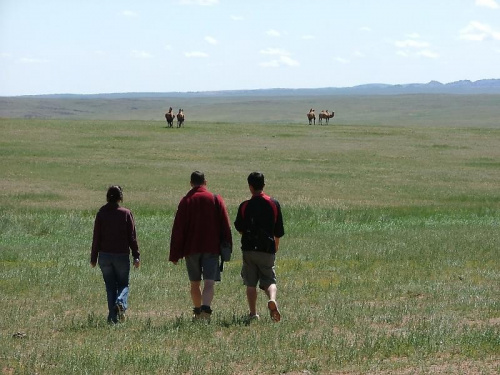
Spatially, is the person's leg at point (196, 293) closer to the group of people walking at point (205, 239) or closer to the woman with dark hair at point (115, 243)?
the group of people walking at point (205, 239)

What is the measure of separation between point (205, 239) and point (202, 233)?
3.2 inches

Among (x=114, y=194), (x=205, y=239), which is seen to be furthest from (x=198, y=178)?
(x=114, y=194)

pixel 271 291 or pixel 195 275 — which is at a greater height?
pixel 195 275

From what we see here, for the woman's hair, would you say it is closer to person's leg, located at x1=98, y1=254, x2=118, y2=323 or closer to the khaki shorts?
person's leg, located at x1=98, y1=254, x2=118, y2=323

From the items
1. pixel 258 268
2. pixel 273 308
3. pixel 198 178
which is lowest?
pixel 273 308

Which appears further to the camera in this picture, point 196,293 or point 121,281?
point 121,281

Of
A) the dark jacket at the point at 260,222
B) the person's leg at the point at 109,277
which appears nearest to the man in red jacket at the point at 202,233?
the dark jacket at the point at 260,222

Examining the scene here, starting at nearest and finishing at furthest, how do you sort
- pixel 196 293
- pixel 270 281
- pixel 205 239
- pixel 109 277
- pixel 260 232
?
pixel 260 232 → pixel 205 239 → pixel 270 281 → pixel 196 293 → pixel 109 277

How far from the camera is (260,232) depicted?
11289 millimetres

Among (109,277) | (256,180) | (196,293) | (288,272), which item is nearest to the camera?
(256,180)

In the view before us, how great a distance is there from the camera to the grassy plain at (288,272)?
927 centimetres

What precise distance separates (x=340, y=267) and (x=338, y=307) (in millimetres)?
4698

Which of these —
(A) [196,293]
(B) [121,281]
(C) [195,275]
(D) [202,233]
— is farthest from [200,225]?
(B) [121,281]

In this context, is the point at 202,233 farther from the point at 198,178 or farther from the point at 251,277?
A: the point at 251,277
